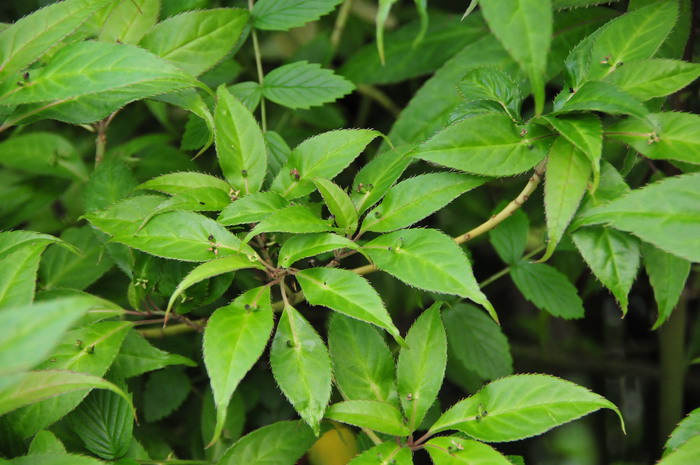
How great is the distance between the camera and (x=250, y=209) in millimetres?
807

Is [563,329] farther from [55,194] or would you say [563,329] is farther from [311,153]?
[55,194]

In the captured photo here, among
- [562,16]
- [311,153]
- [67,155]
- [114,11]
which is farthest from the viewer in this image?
[67,155]

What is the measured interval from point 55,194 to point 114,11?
1.50 feet

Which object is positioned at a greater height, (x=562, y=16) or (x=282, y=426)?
(x=562, y=16)

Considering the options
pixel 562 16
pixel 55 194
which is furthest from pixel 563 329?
pixel 55 194

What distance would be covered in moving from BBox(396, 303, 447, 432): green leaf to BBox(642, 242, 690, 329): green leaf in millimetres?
269

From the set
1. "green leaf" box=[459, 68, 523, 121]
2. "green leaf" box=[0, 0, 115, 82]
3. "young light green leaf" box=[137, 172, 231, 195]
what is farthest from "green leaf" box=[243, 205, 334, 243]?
"green leaf" box=[0, 0, 115, 82]

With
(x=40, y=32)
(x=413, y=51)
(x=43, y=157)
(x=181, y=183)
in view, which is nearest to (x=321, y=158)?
(x=181, y=183)

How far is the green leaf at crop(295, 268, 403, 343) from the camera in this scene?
71 centimetres

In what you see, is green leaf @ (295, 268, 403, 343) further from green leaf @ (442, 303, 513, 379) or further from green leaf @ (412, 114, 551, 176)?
green leaf @ (442, 303, 513, 379)

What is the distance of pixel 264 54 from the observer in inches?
66.9

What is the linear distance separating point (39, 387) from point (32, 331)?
198 mm

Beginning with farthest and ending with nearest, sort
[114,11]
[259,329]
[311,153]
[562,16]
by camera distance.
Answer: [562,16] < [114,11] < [311,153] < [259,329]

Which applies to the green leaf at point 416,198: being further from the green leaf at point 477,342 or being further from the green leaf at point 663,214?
the green leaf at point 477,342
